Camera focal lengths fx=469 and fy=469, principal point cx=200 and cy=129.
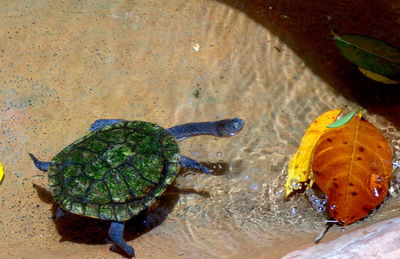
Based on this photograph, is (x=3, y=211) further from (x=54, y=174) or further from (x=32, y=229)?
(x=54, y=174)

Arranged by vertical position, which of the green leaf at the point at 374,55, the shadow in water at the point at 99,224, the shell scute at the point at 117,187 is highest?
the green leaf at the point at 374,55

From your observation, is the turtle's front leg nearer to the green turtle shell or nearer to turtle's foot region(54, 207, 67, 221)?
the green turtle shell

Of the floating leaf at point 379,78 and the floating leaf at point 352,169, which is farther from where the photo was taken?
the floating leaf at point 379,78

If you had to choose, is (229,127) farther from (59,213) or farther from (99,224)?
(59,213)

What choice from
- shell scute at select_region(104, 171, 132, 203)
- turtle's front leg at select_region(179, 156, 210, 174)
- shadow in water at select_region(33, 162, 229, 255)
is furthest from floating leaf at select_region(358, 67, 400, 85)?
shell scute at select_region(104, 171, 132, 203)

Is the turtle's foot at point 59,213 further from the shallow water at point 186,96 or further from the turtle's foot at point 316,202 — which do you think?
the turtle's foot at point 316,202

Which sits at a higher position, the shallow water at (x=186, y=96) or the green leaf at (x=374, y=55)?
the green leaf at (x=374, y=55)

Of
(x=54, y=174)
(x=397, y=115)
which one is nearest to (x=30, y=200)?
(x=54, y=174)

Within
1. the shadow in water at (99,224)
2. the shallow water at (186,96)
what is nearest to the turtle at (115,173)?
the shadow in water at (99,224)
